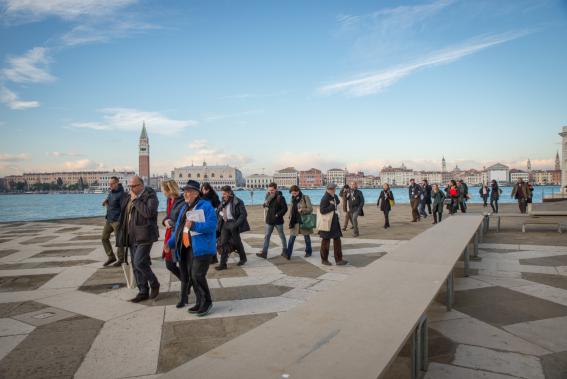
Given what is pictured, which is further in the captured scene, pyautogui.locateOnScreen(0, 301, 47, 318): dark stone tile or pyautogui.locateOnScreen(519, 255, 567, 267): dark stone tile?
pyautogui.locateOnScreen(519, 255, 567, 267): dark stone tile

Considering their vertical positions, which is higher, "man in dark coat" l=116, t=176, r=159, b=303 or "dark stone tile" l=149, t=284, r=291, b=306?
"man in dark coat" l=116, t=176, r=159, b=303

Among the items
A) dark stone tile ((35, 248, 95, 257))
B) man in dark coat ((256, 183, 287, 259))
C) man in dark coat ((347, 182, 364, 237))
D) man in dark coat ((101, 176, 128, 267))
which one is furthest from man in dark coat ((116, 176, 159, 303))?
man in dark coat ((347, 182, 364, 237))

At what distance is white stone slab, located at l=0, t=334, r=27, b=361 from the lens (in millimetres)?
3932

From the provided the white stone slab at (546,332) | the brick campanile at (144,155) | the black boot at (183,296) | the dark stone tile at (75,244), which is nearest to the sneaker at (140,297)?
the black boot at (183,296)

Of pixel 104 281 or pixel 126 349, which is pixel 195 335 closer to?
pixel 126 349

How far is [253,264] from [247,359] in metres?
6.03

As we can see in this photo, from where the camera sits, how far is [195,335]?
4.31 metres

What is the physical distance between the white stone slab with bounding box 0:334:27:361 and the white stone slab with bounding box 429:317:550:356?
4.52m

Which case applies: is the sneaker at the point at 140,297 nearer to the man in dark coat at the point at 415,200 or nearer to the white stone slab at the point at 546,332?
the white stone slab at the point at 546,332

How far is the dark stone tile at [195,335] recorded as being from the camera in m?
3.75

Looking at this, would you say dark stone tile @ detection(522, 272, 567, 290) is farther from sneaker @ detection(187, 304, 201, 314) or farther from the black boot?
the black boot

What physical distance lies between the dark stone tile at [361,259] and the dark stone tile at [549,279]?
2.79 m

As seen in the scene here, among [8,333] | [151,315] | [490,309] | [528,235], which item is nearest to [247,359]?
[151,315]

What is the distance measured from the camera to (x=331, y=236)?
25.9 ft
